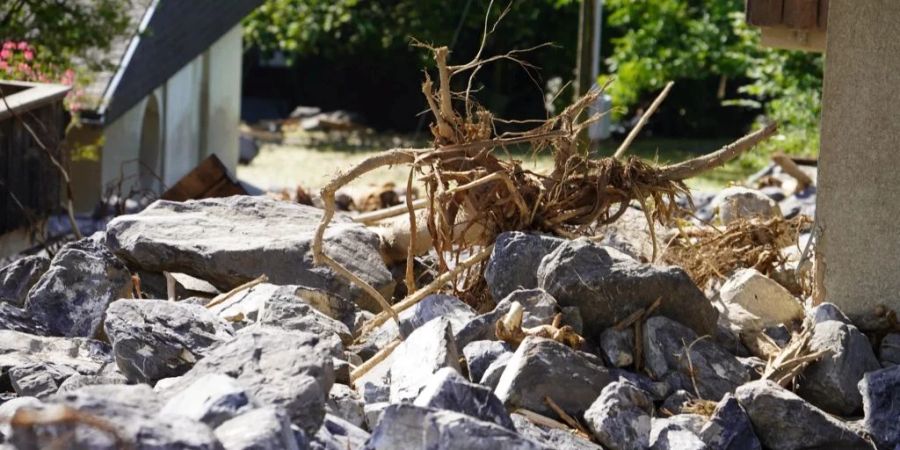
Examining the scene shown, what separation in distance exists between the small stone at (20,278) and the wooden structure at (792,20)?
3.44m

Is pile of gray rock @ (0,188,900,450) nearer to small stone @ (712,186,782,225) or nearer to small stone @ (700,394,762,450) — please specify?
small stone @ (700,394,762,450)

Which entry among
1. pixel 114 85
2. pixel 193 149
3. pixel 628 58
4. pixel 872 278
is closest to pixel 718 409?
pixel 872 278

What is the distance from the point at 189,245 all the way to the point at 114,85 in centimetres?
1026

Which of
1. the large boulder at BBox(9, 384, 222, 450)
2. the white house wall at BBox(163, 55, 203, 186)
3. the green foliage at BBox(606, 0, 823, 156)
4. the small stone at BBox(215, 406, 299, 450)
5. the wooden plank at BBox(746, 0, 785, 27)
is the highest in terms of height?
the wooden plank at BBox(746, 0, 785, 27)

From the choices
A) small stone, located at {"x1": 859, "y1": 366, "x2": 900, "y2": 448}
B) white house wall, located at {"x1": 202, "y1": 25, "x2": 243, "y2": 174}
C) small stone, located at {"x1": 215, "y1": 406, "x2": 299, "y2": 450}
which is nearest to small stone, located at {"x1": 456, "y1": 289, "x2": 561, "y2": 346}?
small stone, located at {"x1": 859, "y1": 366, "x2": 900, "y2": 448}

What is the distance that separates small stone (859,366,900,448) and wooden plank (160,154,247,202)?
214 inches

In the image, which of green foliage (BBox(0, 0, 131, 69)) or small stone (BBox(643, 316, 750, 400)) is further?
green foliage (BBox(0, 0, 131, 69))

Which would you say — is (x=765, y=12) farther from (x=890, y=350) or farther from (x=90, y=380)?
(x=90, y=380)

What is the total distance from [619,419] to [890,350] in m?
1.61

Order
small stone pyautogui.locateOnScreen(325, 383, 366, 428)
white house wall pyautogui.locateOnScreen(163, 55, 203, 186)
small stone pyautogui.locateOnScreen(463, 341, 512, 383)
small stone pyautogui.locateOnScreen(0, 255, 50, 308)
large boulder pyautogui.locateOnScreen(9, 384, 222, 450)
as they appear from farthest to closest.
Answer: white house wall pyautogui.locateOnScreen(163, 55, 203, 186) < small stone pyautogui.locateOnScreen(0, 255, 50, 308) < small stone pyautogui.locateOnScreen(463, 341, 512, 383) < small stone pyautogui.locateOnScreen(325, 383, 366, 428) < large boulder pyautogui.locateOnScreen(9, 384, 222, 450)

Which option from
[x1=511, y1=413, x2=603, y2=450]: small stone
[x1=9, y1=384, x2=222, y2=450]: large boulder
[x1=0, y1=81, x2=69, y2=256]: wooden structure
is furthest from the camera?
[x1=0, y1=81, x2=69, y2=256]: wooden structure

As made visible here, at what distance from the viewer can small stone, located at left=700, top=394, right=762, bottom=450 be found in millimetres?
4914

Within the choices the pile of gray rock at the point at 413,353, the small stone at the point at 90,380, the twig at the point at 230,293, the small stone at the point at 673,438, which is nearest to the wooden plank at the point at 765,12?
the pile of gray rock at the point at 413,353

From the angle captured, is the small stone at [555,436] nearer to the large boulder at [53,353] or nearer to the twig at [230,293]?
the large boulder at [53,353]
